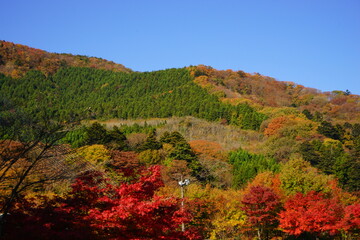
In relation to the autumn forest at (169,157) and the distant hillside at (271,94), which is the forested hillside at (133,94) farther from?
the distant hillside at (271,94)

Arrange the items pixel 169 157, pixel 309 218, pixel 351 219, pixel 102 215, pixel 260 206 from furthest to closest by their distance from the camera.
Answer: pixel 169 157 → pixel 260 206 → pixel 351 219 → pixel 309 218 → pixel 102 215

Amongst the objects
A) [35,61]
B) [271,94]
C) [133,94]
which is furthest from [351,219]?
[35,61]

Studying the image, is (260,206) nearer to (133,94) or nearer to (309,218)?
(309,218)

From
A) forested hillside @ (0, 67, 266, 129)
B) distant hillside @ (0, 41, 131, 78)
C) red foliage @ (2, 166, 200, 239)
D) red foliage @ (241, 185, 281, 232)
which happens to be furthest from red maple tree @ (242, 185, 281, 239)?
distant hillside @ (0, 41, 131, 78)

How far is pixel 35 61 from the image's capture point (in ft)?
228

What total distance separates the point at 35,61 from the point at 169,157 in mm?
50607

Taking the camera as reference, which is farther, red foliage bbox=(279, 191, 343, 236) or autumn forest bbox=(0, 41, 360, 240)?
red foliage bbox=(279, 191, 343, 236)

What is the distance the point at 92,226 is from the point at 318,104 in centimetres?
6355

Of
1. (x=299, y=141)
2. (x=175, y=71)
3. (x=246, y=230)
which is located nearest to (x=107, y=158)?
(x=246, y=230)

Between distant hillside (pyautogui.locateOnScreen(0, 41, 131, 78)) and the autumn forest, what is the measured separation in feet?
1.14

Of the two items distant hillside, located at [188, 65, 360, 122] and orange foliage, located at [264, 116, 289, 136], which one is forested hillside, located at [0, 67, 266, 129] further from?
distant hillside, located at [188, 65, 360, 122]

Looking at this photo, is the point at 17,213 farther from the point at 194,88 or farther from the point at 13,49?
the point at 13,49

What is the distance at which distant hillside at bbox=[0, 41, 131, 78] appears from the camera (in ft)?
207

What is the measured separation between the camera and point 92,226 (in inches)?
269
